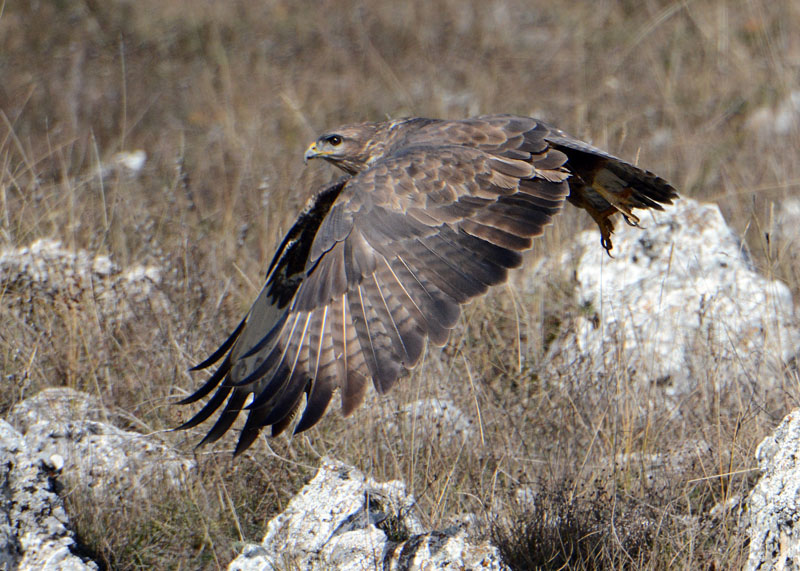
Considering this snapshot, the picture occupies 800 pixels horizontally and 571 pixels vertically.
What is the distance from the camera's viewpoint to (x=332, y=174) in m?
6.97

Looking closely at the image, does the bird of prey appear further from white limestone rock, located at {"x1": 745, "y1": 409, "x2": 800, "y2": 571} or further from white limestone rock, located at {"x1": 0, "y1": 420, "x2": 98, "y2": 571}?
white limestone rock, located at {"x1": 745, "y1": 409, "x2": 800, "y2": 571}

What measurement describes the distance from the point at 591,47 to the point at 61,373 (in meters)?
6.90

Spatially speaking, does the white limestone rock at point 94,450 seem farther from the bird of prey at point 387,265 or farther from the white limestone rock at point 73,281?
the white limestone rock at point 73,281

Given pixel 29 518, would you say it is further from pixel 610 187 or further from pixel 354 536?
pixel 610 187

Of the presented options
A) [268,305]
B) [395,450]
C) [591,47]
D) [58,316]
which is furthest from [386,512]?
[591,47]

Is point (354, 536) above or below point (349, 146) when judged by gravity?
below

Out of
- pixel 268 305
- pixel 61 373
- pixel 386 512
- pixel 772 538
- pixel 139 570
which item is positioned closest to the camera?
pixel 772 538

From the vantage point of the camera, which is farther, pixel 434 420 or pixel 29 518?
pixel 434 420

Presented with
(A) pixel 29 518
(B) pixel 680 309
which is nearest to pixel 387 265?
(A) pixel 29 518

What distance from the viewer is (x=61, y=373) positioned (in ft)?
14.8

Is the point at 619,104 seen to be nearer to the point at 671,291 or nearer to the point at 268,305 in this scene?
the point at 671,291

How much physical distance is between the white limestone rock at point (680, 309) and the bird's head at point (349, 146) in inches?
48.9

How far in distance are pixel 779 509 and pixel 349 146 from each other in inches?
102

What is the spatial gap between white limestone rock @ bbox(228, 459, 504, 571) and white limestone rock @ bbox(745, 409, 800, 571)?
0.86 metres
